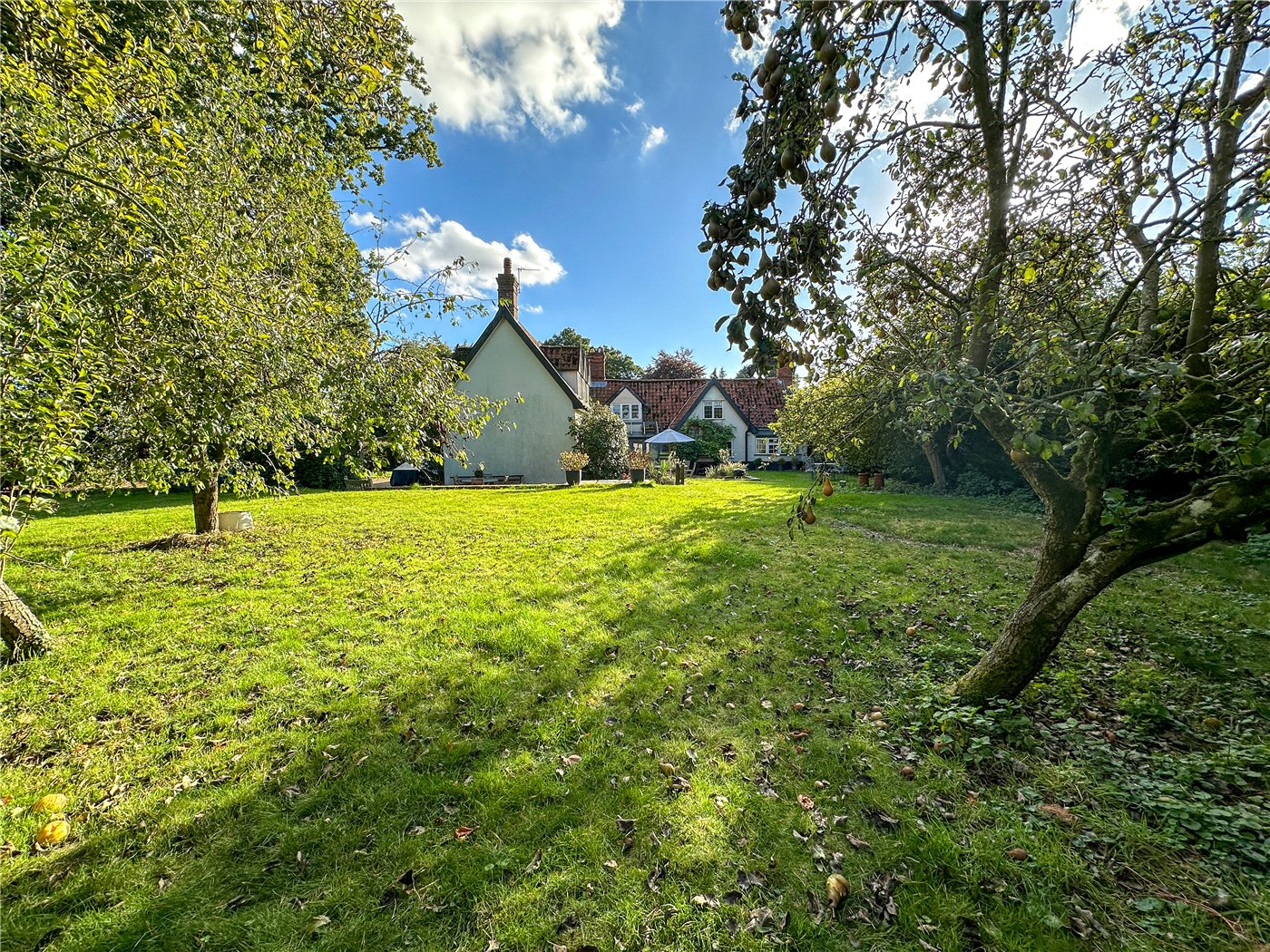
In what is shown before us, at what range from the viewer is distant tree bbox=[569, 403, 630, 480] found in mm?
20906

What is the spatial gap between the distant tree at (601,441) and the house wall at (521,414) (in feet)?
4.94

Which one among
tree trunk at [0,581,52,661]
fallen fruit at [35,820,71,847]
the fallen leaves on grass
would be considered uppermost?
tree trunk at [0,581,52,661]

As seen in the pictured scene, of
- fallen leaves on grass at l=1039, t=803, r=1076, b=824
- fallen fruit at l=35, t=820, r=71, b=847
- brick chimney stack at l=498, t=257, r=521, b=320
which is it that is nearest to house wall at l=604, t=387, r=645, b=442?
brick chimney stack at l=498, t=257, r=521, b=320

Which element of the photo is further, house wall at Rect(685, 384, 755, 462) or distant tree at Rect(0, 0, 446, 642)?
house wall at Rect(685, 384, 755, 462)

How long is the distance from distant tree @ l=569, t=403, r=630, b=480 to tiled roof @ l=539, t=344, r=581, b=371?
4.72 metres

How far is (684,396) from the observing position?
112ft

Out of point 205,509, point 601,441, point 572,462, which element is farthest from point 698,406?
point 205,509

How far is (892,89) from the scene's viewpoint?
2844 mm

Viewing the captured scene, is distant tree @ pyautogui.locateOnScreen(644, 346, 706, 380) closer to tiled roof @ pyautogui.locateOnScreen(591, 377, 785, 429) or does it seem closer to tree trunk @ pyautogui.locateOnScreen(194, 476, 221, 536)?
tiled roof @ pyautogui.locateOnScreen(591, 377, 785, 429)

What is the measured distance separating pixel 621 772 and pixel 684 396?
3227 cm

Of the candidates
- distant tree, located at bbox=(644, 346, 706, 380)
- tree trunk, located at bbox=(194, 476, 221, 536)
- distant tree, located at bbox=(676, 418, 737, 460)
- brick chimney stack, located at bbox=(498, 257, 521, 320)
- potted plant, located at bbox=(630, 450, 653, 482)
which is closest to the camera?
tree trunk, located at bbox=(194, 476, 221, 536)

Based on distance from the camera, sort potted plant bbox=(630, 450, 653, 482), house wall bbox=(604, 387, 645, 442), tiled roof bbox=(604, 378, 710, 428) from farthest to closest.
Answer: house wall bbox=(604, 387, 645, 442)
tiled roof bbox=(604, 378, 710, 428)
potted plant bbox=(630, 450, 653, 482)

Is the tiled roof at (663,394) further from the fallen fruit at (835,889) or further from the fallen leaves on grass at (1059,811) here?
the fallen fruit at (835,889)

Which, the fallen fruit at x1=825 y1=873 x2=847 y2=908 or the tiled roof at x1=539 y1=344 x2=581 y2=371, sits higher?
the tiled roof at x1=539 y1=344 x2=581 y2=371
